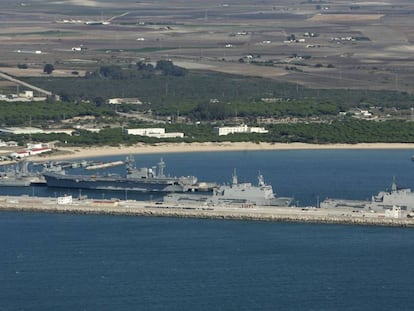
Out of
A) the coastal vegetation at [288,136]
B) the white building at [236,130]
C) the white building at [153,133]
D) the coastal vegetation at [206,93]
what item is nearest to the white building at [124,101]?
the coastal vegetation at [206,93]

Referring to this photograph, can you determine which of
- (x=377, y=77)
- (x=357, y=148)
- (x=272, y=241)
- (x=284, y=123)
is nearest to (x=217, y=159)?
(x=357, y=148)

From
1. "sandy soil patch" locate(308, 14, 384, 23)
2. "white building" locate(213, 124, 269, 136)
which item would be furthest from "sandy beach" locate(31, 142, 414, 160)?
"sandy soil patch" locate(308, 14, 384, 23)

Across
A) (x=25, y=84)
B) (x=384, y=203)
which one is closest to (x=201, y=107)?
(x=25, y=84)

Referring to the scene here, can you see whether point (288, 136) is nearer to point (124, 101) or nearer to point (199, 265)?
point (124, 101)

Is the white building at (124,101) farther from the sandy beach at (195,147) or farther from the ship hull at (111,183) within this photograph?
the ship hull at (111,183)

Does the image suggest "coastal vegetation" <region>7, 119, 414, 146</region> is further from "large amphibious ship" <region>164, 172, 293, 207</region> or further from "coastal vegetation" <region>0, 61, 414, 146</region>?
"large amphibious ship" <region>164, 172, 293, 207</region>

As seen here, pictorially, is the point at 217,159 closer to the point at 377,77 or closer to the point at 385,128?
the point at 385,128
